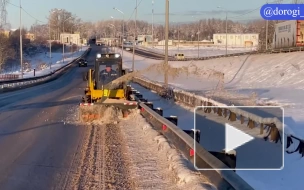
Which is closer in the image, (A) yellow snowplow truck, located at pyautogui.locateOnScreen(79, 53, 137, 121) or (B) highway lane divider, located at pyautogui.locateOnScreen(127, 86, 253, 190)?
(B) highway lane divider, located at pyautogui.locateOnScreen(127, 86, 253, 190)

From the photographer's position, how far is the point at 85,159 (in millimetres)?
11852

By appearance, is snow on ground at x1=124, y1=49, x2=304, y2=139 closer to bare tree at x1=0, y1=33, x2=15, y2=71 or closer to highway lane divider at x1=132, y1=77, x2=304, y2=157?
highway lane divider at x1=132, y1=77, x2=304, y2=157

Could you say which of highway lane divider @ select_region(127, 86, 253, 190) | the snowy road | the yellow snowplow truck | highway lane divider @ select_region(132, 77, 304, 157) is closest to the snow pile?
the snowy road

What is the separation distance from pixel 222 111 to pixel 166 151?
774 cm

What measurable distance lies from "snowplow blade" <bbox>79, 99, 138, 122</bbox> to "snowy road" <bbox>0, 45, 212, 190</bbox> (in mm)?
956

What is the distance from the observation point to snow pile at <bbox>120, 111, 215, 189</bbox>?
8.81m

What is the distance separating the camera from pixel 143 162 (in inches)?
449

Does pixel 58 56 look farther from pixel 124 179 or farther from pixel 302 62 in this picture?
pixel 124 179

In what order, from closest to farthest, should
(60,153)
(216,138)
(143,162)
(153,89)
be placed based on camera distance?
(143,162) < (60,153) < (216,138) < (153,89)

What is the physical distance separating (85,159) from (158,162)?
177cm

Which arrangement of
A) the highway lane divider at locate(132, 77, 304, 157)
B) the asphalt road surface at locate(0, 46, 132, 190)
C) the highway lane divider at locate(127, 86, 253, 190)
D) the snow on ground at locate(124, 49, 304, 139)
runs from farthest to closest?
the snow on ground at locate(124, 49, 304, 139) < the highway lane divider at locate(132, 77, 304, 157) < the asphalt road surface at locate(0, 46, 132, 190) < the highway lane divider at locate(127, 86, 253, 190)

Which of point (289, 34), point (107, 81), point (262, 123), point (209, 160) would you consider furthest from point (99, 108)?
point (289, 34)

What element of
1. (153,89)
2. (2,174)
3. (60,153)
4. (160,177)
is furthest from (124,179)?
(153,89)

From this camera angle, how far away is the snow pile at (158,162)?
881 centimetres
